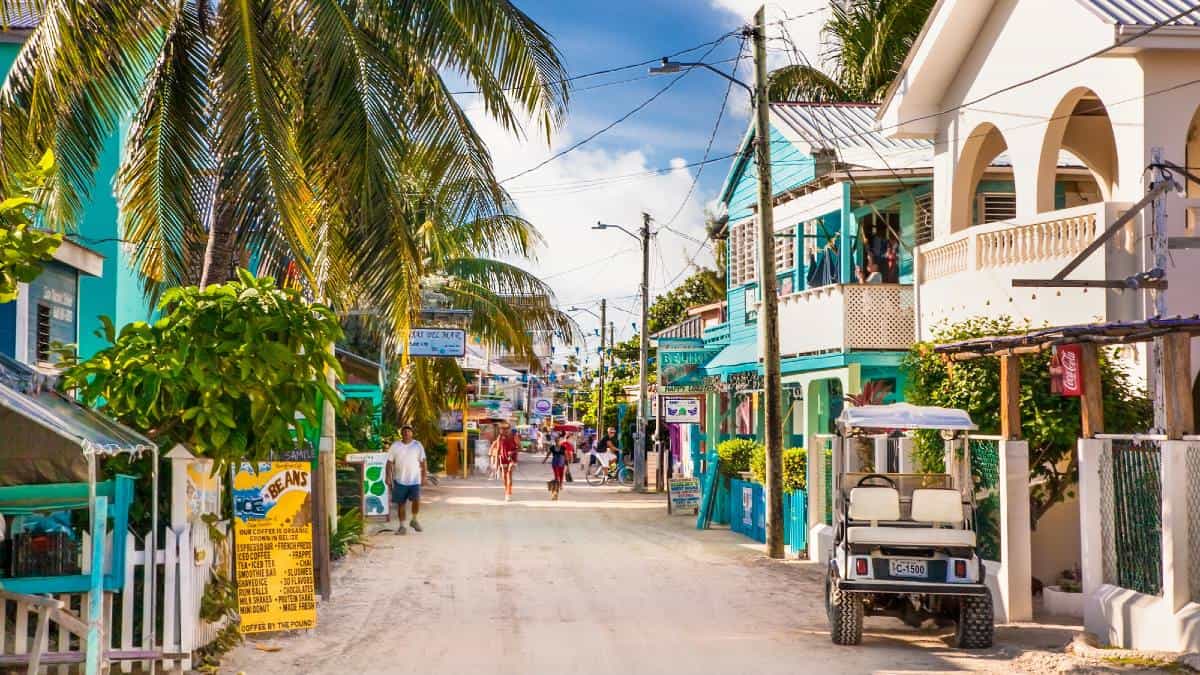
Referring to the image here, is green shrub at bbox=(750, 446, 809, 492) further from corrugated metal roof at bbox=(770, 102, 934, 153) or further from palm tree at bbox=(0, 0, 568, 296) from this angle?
palm tree at bbox=(0, 0, 568, 296)

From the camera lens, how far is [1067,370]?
14.7 metres

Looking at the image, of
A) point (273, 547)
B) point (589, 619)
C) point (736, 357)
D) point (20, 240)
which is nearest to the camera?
point (20, 240)

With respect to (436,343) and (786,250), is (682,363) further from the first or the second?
(436,343)

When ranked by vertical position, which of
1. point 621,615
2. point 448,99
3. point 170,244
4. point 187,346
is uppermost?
point 448,99

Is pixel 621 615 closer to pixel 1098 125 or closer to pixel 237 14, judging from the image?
pixel 237 14

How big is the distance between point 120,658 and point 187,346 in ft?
7.88

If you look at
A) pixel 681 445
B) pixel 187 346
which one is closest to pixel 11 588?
pixel 187 346

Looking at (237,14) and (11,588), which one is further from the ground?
(237,14)

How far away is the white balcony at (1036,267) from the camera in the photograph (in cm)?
1756

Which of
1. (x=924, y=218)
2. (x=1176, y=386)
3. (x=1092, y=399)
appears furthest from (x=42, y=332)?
(x=924, y=218)

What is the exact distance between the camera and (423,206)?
3706cm

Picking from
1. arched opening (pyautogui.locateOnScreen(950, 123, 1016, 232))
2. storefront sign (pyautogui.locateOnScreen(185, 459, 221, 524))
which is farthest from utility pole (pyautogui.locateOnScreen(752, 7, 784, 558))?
storefront sign (pyautogui.locateOnScreen(185, 459, 221, 524))

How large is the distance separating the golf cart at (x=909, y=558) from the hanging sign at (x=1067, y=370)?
1.25 meters

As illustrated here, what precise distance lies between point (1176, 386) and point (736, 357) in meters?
21.2
